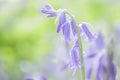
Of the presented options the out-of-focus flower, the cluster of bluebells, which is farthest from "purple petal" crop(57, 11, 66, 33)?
the out-of-focus flower

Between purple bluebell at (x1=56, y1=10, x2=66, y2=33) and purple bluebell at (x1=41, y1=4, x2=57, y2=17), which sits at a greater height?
purple bluebell at (x1=41, y1=4, x2=57, y2=17)

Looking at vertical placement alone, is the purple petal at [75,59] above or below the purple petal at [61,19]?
below

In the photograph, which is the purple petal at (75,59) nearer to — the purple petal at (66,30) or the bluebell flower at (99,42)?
the purple petal at (66,30)

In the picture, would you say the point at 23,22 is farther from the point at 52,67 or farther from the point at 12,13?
the point at 52,67

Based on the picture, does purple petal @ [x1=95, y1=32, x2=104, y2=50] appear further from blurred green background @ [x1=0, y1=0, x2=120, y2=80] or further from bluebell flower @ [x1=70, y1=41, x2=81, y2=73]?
blurred green background @ [x1=0, y1=0, x2=120, y2=80]

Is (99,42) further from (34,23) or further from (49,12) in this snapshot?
(34,23)

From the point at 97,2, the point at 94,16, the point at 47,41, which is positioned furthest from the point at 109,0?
the point at 47,41

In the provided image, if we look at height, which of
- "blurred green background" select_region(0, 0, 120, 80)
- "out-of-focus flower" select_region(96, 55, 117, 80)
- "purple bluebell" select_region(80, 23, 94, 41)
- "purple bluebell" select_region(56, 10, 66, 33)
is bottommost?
"blurred green background" select_region(0, 0, 120, 80)

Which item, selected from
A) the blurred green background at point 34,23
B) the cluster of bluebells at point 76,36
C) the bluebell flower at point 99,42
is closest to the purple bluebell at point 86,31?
the cluster of bluebells at point 76,36
